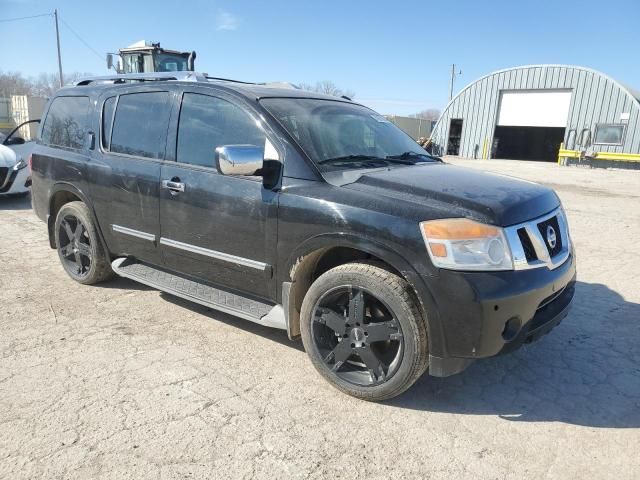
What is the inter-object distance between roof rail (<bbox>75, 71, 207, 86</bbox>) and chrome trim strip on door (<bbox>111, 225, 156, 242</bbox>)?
1.27 m

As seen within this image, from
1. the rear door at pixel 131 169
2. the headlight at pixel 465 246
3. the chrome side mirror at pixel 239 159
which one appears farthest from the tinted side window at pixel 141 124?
the headlight at pixel 465 246

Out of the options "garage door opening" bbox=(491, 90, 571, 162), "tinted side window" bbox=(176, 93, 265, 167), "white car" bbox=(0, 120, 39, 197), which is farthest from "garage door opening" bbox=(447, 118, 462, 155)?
"tinted side window" bbox=(176, 93, 265, 167)

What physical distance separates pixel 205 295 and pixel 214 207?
68 cm

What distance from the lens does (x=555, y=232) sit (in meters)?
3.03

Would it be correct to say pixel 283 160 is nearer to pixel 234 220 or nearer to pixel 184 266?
pixel 234 220

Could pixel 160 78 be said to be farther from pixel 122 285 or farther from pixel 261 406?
pixel 261 406

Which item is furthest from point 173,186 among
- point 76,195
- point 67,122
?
point 67,122

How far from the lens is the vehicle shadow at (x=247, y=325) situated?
12.0 feet

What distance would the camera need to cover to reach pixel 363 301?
2.82 metres

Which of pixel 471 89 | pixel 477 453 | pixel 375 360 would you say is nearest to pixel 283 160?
pixel 375 360

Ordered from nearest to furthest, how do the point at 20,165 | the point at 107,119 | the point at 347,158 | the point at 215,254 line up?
the point at 347,158 < the point at 215,254 < the point at 107,119 < the point at 20,165

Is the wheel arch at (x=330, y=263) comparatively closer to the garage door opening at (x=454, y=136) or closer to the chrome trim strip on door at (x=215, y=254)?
the chrome trim strip on door at (x=215, y=254)

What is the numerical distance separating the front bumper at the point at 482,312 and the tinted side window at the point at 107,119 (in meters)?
3.17

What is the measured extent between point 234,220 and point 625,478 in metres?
2.61
